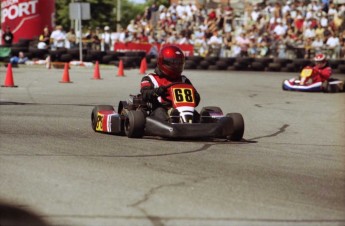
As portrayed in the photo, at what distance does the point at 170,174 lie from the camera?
23.4ft

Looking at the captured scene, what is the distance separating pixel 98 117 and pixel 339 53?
2115 cm

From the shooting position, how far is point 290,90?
2173 cm

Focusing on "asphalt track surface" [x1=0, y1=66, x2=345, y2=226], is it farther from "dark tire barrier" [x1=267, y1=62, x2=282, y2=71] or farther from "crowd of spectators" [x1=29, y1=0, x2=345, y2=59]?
"dark tire barrier" [x1=267, y1=62, x2=282, y2=71]

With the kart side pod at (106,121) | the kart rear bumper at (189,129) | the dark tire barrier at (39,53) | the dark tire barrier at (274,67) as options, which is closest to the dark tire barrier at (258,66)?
the dark tire barrier at (274,67)

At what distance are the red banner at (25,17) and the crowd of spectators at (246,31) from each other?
4.44 feet

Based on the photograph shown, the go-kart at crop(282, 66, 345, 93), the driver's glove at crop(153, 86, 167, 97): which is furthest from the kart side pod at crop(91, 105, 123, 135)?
the go-kart at crop(282, 66, 345, 93)

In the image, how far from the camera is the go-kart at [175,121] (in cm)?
972

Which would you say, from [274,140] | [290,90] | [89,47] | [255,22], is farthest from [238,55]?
[274,140]

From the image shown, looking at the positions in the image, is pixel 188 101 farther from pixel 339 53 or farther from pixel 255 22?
pixel 255 22

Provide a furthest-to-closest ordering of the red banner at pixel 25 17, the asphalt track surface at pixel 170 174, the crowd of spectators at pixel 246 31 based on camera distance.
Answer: the red banner at pixel 25 17
the crowd of spectators at pixel 246 31
the asphalt track surface at pixel 170 174

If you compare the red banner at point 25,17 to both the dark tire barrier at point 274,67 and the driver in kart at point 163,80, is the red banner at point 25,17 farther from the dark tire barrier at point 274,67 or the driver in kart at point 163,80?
the driver in kart at point 163,80

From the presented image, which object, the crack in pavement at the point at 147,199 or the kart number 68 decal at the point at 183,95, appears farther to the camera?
the kart number 68 decal at the point at 183,95

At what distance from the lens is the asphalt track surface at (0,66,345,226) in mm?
5602

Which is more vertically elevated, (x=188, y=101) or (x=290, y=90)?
(x=188, y=101)
